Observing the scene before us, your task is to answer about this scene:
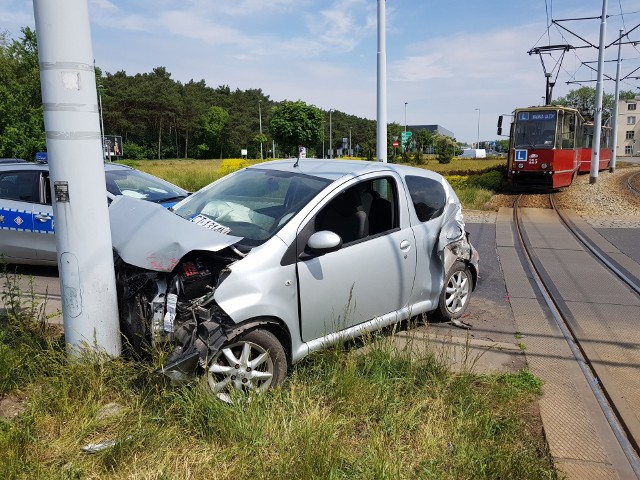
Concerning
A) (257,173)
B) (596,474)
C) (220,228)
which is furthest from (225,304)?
(596,474)

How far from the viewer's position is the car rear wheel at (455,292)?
5.38 meters

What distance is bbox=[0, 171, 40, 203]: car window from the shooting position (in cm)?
704

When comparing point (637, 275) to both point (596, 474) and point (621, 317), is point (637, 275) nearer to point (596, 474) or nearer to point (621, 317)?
point (621, 317)

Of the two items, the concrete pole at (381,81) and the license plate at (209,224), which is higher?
the concrete pole at (381,81)

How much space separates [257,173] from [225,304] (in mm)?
1992

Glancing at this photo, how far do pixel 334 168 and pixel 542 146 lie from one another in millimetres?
16745

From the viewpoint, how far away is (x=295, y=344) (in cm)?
376

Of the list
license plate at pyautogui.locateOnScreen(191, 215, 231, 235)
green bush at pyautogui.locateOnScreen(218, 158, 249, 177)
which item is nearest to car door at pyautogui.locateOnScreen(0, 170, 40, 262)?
license plate at pyautogui.locateOnScreen(191, 215, 231, 235)

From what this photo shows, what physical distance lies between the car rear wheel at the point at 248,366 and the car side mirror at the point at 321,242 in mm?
691

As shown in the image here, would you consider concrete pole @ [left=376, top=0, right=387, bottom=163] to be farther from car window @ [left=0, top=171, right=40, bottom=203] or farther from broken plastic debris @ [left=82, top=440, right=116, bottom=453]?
broken plastic debris @ [left=82, top=440, right=116, bottom=453]

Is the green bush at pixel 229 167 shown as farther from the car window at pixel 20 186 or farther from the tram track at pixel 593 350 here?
the tram track at pixel 593 350

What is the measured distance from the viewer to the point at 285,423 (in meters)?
3.07

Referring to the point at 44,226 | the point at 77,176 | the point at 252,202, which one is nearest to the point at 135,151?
the point at 44,226

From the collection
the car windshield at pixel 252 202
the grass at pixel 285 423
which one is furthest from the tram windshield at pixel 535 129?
the grass at pixel 285 423
